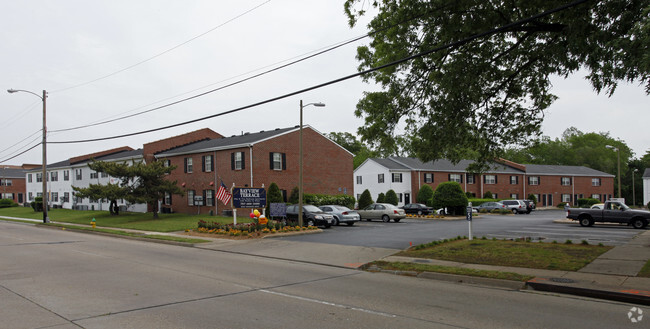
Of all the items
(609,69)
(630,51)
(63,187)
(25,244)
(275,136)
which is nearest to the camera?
(630,51)

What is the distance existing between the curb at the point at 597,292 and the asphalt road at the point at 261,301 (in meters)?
0.27

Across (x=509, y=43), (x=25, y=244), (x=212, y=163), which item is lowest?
(x=25, y=244)

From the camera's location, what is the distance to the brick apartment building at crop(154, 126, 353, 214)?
123 ft

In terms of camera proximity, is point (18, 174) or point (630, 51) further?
point (18, 174)

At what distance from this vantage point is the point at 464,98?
14195 millimetres

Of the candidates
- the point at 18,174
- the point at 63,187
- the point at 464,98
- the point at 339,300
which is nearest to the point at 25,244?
the point at 339,300

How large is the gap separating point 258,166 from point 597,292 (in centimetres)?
3037

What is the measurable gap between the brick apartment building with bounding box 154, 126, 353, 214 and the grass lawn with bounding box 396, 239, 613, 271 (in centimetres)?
2269

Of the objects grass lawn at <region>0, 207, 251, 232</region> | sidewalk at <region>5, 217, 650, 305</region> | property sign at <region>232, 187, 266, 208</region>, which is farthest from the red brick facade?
sidewalk at <region>5, 217, 650, 305</region>

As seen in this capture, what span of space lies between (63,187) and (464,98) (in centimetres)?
6299

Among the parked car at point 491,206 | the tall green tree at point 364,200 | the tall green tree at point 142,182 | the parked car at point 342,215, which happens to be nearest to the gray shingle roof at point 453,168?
the parked car at point 491,206

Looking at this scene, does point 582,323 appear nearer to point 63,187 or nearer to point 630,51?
point 630,51

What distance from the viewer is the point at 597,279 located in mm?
10258

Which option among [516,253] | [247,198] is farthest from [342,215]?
[516,253]
